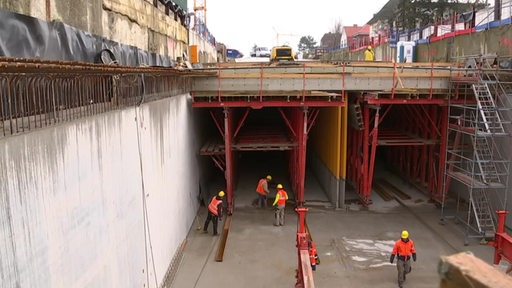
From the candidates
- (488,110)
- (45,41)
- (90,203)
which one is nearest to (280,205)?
(488,110)

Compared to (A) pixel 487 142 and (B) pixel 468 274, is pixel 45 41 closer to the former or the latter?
(B) pixel 468 274

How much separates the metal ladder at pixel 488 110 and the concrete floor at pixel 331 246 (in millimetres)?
3471

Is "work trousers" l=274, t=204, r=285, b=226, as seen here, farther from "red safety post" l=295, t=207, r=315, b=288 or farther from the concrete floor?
"red safety post" l=295, t=207, r=315, b=288

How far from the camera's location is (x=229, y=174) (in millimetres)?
16859

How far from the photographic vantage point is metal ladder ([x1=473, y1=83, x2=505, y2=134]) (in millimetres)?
13734

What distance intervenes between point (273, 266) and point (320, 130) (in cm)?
1043

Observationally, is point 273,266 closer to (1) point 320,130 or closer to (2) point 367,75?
(2) point 367,75

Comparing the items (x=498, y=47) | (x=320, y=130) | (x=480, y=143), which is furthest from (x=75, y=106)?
(x=498, y=47)

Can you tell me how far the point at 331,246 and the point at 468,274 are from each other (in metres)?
12.2

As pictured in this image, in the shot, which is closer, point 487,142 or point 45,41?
point 45,41

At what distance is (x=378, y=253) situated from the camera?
1317cm

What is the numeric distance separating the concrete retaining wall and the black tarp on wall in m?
1.76

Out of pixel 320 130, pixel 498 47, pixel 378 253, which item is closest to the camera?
pixel 378 253

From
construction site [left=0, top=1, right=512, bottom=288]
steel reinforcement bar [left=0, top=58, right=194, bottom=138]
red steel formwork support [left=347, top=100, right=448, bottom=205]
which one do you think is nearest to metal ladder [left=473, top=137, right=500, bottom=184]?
construction site [left=0, top=1, right=512, bottom=288]
